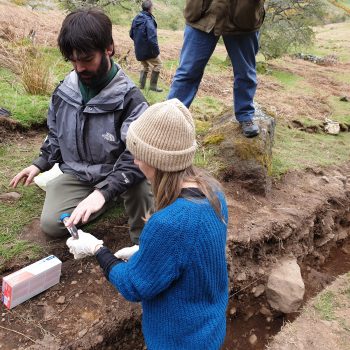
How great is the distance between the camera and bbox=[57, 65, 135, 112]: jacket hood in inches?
101

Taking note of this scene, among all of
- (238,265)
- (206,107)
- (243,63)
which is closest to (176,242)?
(238,265)

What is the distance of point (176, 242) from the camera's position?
5.06 feet

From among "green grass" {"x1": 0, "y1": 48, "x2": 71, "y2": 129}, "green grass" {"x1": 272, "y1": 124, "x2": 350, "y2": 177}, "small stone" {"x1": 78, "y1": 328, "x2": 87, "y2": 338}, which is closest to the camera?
"small stone" {"x1": 78, "y1": 328, "x2": 87, "y2": 338}

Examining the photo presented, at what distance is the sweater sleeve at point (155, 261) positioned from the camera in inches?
60.7

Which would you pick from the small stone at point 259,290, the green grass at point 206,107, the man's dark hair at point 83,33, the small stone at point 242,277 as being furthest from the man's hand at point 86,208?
the green grass at point 206,107

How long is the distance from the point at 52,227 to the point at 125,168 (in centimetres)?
74

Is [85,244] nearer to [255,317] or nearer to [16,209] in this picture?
[16,209]

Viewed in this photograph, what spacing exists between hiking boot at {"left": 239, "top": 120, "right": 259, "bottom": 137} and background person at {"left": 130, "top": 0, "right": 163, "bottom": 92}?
11.4 ft

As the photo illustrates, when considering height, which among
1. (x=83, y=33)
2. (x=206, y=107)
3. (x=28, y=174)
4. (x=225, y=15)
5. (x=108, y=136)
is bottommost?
(x=206, y=107)

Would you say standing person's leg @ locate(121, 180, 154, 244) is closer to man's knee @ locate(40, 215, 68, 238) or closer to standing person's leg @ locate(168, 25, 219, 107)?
man's knee @ locate(40, 215, 68, 238)

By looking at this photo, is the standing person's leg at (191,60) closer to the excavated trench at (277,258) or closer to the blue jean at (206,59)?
the blue jean at (206,59)

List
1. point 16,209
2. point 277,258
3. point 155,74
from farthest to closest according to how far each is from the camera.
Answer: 1. point 155,74
2. point 277,258
3. point 16,209

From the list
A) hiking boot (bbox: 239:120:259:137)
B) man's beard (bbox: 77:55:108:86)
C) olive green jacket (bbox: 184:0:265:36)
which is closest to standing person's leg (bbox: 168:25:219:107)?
olive green jacket (bbox: 184:0:265:36)

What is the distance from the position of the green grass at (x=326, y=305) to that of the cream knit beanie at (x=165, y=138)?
2.17 metres
